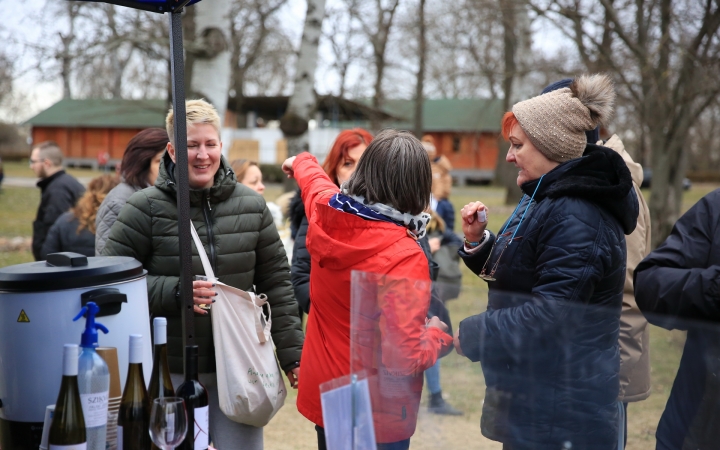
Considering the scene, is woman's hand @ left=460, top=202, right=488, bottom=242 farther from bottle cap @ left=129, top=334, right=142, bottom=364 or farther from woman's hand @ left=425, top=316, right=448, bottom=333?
bottle cap @ left=129, top=334, right=142, bottom=364

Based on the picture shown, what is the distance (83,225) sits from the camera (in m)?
4.80

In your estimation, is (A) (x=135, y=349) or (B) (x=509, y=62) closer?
(A) (x=135, y=349)

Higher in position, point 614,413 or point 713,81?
point 713,81

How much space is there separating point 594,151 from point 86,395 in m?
1.72

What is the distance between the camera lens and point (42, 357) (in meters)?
1.94

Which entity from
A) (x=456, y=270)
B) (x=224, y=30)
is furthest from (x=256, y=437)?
(x=224, y=30)

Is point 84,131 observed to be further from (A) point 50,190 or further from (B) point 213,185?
(B) point 213,185

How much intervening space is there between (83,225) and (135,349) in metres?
3.29

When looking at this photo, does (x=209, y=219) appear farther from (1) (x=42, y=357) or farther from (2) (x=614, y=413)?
(2) (x=614, y=413)

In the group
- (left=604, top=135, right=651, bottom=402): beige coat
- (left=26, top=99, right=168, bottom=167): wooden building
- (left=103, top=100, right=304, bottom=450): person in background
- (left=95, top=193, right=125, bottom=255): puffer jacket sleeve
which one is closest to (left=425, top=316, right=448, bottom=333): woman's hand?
(left=604, top=135, right=651, bottom=402): beige coat

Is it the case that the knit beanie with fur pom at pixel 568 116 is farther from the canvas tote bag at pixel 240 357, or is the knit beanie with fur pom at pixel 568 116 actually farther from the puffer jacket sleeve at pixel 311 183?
the canvas tote bag at pixel 240 357

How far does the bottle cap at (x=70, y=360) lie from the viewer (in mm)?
1707

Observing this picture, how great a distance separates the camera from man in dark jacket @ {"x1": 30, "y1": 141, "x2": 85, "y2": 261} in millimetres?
6391

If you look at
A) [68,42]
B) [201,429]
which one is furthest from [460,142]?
[201,429]
